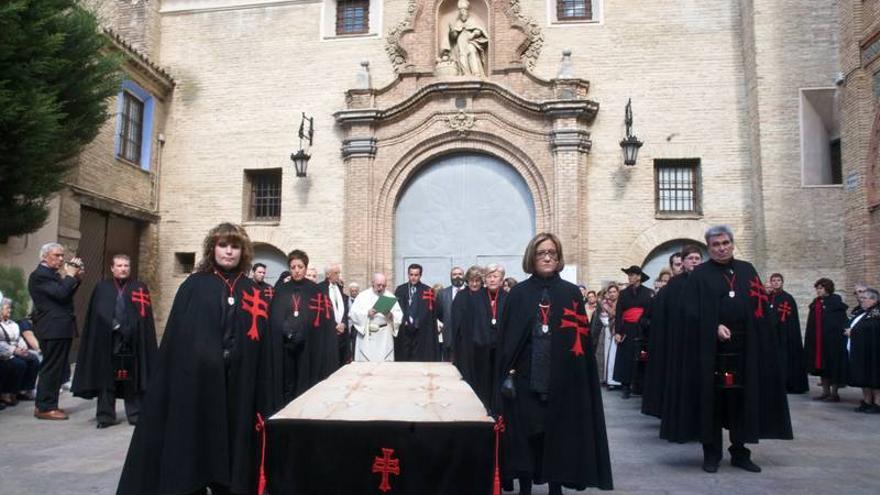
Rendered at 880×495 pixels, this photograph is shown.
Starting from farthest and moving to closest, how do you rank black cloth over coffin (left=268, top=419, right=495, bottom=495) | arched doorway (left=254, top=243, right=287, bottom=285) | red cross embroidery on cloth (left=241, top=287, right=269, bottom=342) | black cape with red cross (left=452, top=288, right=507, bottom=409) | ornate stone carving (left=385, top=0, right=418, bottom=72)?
arched doorway (left=254, top=243, right=287, bottom=285), ornate stone carving (left=385, top=0, right=418, bottom=72), black cape with red cross (left=452, top=288, right=507, bottom=409), red cross embroidery on cloth (left=241, top=287, right=269, bottom=342), black cloth over coffin (left=268, top=419, right=495, bottom=495)

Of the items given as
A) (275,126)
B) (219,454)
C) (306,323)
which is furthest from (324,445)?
(275,126)

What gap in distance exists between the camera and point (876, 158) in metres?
12.2

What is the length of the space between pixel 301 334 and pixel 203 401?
3.14m

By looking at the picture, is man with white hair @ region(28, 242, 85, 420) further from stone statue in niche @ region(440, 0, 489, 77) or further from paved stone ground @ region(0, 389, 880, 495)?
stone statue in niche @ region(440, 0, 489, 77)

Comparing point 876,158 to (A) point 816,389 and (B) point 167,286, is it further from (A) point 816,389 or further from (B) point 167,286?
(B) point 167,286

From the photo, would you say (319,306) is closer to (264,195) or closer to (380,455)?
(380,455)

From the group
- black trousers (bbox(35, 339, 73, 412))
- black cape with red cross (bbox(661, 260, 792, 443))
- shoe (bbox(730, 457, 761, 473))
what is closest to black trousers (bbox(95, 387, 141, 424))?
black trousers (bbox(35, 339, 73, 412))

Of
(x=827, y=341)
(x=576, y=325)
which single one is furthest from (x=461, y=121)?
(x=576, y=325)

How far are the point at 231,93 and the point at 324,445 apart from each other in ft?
52.8

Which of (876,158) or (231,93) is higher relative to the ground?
(231,93)

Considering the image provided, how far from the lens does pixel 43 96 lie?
1024 centimetres

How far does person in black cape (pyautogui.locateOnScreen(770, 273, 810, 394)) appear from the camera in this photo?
10703 mm

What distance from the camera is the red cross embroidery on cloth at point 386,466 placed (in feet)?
10.1

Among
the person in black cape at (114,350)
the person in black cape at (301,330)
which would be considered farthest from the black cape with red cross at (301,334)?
the person in black cape at (114,350)
